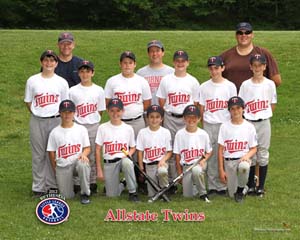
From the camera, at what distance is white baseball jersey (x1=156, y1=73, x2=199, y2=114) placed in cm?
739

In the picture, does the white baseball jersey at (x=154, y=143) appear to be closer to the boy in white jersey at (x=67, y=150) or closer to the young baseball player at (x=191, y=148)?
the young baseball player at (x=191, y=148)

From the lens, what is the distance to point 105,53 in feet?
54.9

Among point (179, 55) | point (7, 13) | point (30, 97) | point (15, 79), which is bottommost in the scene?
point (30, 97)

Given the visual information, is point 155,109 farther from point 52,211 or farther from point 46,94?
point 52,211

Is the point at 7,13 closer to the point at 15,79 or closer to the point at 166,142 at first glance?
the point at 15,79

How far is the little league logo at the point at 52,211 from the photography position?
6.10 metres

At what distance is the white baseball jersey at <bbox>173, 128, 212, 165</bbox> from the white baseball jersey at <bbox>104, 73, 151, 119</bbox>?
0.65 m

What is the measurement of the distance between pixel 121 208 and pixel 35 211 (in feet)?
3.10

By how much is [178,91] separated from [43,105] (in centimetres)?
165

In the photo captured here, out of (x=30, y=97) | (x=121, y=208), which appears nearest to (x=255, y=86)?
(x=121, y=208)

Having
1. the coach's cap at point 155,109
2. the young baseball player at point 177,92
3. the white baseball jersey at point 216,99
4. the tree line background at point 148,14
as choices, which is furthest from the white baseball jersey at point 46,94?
the tree line background at point 148,14

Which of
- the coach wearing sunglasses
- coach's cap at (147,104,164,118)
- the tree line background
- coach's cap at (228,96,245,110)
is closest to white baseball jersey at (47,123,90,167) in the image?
coach's cap at (147,104,164,118)

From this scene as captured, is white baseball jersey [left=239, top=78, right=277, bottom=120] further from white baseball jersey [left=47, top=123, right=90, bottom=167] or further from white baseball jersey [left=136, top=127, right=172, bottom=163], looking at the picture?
white baseball jersey [left=47, top=123, right=90, bottom=167]

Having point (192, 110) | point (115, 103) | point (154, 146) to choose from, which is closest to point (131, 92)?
point (115, 103)
